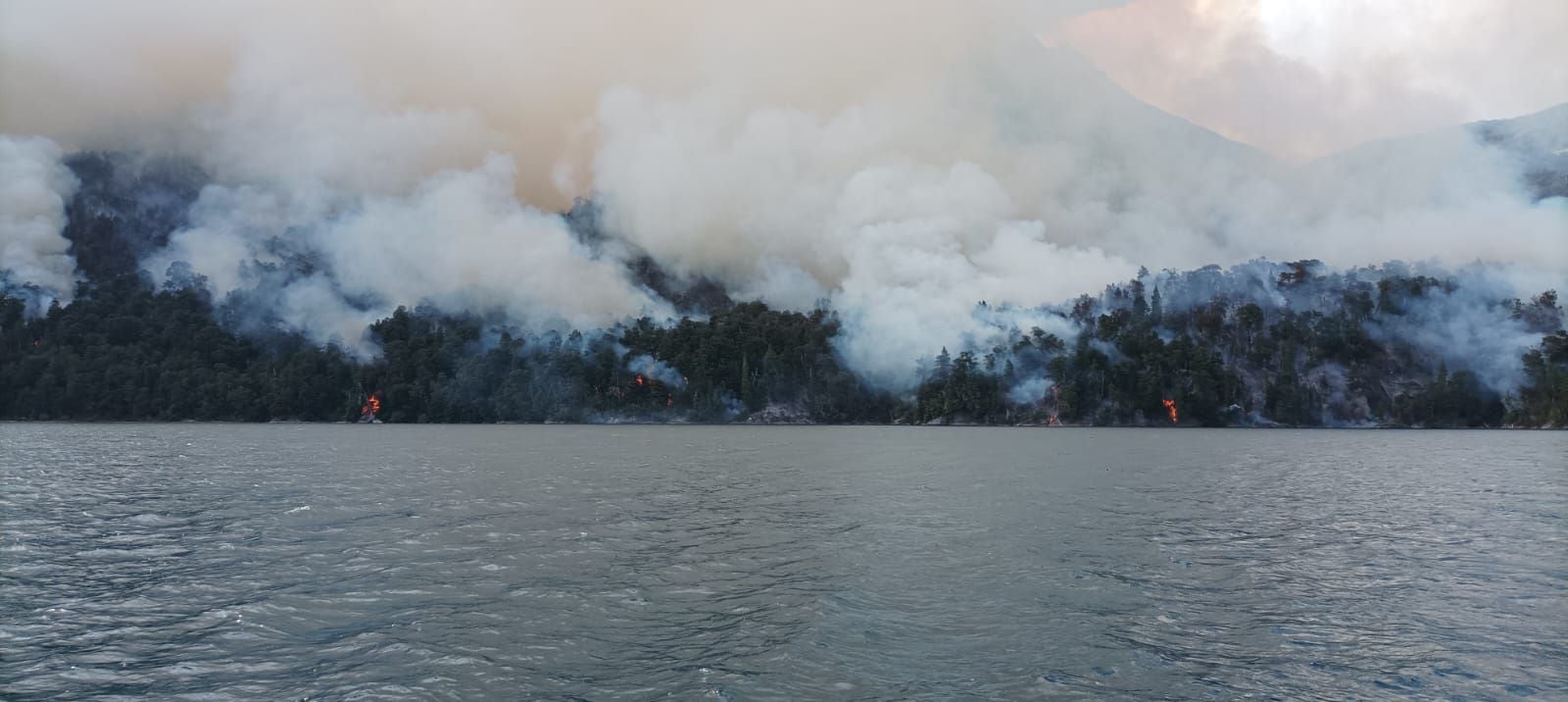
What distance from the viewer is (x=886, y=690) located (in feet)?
78.4

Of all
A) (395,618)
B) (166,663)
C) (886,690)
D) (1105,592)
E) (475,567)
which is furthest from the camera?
(475,567)

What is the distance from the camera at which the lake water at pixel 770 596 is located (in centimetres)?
2483

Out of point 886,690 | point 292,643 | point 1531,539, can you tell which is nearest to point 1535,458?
point 1531,539

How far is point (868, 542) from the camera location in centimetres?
4881

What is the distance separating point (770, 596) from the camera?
34.9 metres

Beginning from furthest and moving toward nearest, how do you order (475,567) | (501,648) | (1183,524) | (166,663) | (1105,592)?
(1183,524)
(475,567)
(1105,592)
(501,648)
(166,663)

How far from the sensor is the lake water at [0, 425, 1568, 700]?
24.8 m

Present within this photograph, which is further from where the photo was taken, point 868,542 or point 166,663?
point 868,542

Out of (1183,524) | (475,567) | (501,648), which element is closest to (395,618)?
(501,648)

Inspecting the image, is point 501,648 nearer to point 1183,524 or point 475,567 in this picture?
point 475,567

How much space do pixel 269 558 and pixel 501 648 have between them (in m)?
21.1

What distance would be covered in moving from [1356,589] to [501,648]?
33232 millimetres

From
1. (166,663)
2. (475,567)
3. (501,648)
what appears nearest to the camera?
(166,663)

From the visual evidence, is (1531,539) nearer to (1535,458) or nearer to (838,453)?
(838,453)
